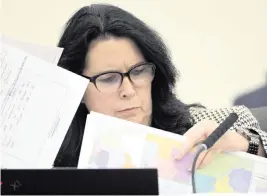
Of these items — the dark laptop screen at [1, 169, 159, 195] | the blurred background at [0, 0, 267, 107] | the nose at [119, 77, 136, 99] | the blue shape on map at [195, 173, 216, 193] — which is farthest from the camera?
the blurred background at [0, 0, 267, 107]

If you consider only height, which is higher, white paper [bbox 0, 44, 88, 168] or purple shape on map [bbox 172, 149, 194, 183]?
white paper [bbox 0, 44, 88, 168]

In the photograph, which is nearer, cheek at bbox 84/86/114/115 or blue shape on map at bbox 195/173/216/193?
blue shape on map at bbox 195/173/216/193

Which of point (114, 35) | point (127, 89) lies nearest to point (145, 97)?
point (127, 89)

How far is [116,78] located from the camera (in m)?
0.94

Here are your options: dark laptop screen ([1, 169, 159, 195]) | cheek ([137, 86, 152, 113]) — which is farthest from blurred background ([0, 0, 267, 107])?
dark laptop screen ([1, 169, 159, 195])

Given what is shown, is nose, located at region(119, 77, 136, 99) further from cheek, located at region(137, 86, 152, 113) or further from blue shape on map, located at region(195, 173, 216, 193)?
blue shape on map, located at region(195, 173, 216, 193)

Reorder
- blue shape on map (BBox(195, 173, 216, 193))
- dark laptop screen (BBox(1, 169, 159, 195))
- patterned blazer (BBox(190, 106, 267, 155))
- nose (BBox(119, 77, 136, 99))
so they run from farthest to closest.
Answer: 1. patterned blazer (BBox(190, 106, 267, 155))
2. nose (BBox(119, 77, 136, 99))
3. blue shape on map (BBox(195, 173, 216, 193))
4. dark laptop screen (BBox(1, 169, 159, 195))

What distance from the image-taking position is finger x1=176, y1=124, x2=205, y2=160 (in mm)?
722

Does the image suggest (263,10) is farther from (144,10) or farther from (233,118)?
(233,118)

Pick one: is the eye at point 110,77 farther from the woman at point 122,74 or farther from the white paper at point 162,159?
the white paper at point 162,159

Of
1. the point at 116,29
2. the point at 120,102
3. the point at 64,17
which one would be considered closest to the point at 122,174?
the point at 120,102

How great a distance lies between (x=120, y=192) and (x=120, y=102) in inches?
20.1

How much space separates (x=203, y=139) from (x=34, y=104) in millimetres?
350

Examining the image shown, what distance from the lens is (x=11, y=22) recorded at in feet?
4.84
